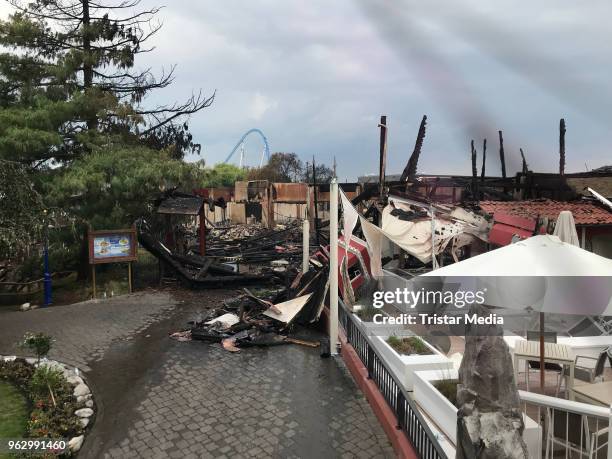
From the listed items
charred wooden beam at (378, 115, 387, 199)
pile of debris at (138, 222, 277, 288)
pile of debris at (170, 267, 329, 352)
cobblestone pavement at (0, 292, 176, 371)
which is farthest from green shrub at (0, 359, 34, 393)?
charred wooden beam at (378, 115, 387, 199)

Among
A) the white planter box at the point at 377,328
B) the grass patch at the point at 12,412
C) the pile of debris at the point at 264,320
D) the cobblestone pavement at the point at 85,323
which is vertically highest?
the white planter box at the point at 377,328

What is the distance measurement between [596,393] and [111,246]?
1229 centimetres

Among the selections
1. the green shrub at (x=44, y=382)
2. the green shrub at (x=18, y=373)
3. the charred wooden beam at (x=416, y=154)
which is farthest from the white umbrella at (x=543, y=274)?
the charred wooden beam at (x=416, y=154)

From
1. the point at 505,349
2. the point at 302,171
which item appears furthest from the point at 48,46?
the point at 302,171

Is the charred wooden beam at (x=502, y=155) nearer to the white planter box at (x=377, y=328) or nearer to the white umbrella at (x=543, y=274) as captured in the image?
the white planter box at (x=377, y=328)

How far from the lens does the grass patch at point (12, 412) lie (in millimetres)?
5496

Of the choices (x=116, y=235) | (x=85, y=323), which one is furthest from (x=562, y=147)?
(x=85, y=323)

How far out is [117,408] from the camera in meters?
6.12

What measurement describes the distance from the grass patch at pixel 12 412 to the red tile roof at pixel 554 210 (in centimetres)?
1010

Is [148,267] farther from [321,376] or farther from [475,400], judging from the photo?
[475,400]

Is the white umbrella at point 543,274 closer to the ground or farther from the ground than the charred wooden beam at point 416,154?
closer to the ground

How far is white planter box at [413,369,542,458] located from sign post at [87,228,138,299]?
34.1 feet

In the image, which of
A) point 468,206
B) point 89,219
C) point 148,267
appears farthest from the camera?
point 148,267

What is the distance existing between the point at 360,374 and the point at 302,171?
6825 centimetres
